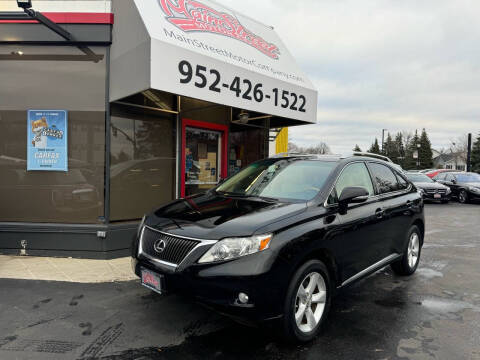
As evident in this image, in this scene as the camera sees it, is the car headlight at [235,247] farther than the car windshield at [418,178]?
No

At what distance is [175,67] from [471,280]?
523 cm

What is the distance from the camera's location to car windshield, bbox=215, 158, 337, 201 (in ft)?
11.6

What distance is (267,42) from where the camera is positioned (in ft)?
23.9

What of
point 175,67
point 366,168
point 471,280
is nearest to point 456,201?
point 471,280

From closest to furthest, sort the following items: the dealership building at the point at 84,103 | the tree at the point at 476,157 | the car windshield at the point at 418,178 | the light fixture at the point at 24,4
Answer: the light fixture at the point at 24,4 → the dealership building at the point at 84,103 → the car windshield at the point at 418,178 → the tree at the point at 476,157

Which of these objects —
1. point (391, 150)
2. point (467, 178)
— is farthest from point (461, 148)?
point (467, 178)

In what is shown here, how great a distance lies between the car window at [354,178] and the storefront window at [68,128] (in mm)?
3960

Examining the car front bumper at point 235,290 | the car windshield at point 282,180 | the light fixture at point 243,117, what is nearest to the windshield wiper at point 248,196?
the car windshield at point 282,180

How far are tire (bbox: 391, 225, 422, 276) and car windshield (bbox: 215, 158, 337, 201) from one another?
6.53ft

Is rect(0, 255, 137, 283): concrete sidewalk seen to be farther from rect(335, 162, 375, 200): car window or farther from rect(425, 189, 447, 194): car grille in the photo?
rect(425, 189, 447, 194): car grille

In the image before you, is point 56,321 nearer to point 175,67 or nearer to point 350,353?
point 350,353

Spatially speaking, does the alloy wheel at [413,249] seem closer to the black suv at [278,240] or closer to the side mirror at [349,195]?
the black suv at [278,240]

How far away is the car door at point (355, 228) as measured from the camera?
131 inches

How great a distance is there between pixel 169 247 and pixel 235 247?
64 centimetres
